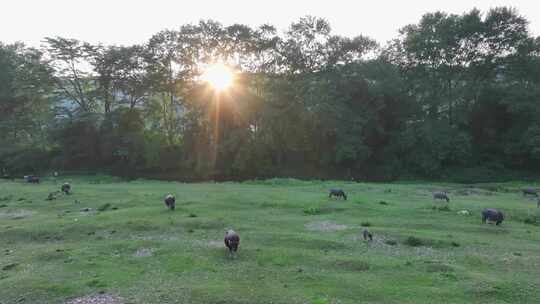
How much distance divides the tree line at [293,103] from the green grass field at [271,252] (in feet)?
88.0

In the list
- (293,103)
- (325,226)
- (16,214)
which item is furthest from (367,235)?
(293,103)

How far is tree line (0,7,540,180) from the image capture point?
2180 inches

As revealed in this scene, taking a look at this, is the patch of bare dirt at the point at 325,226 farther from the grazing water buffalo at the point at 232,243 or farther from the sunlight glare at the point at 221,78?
the sunlight glare at the point at 221,78

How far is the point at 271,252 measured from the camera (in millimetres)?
16906

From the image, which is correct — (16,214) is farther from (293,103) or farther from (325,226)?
(293,103)

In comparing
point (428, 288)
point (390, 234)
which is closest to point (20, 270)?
point (428, 288)

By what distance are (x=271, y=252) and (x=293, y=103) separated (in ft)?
134

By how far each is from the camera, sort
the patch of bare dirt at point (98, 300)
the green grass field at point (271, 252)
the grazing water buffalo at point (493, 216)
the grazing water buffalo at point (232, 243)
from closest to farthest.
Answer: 1. the patch of bare dirt at point (98, 300)
2. the green grass field at point (271, 252)
3. the grazing water buffalo at point (232, 243)
4. the grazing water buffalo at point (493, 216)

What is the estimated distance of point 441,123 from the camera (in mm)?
54531

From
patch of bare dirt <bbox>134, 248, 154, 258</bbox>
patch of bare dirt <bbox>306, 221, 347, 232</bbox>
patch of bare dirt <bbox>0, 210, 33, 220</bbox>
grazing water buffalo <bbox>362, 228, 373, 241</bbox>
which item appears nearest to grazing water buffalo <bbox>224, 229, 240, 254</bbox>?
patch of bare dirt <bbox>134, 248, 154, 258</bbox>

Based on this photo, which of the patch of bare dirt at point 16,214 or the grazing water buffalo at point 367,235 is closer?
the grazing water buffalo at point 367,235

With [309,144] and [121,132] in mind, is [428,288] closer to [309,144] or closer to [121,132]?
[309,144]

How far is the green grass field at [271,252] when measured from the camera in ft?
42.2

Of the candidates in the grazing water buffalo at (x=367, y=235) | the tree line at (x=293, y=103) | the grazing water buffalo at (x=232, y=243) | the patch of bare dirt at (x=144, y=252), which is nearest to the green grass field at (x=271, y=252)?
the patch of bare dirt at (x=144, y=252)
